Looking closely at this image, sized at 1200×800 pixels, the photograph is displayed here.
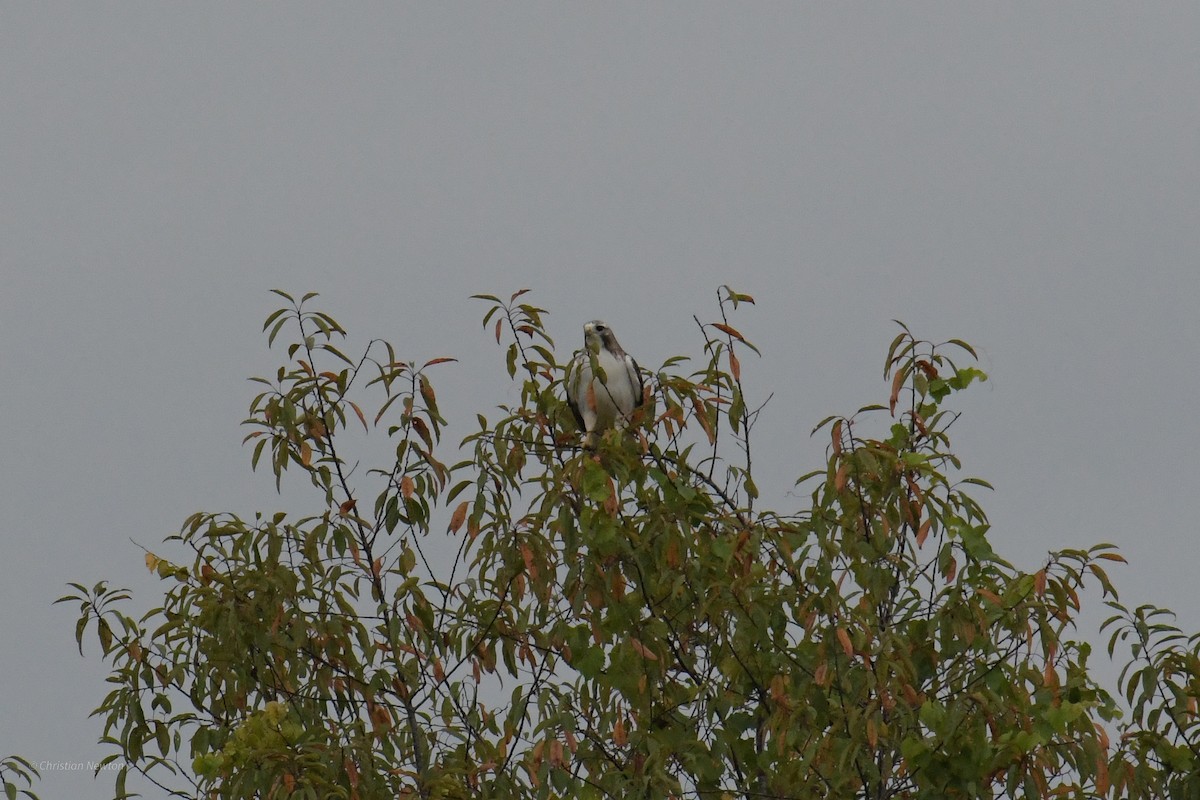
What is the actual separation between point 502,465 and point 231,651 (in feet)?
4.60

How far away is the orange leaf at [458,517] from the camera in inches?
320

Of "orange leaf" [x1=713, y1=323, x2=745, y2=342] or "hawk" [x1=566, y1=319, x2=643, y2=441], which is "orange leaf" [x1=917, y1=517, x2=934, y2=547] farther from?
"hawk" [x1=566, y1=319, x2=643, y2=441]

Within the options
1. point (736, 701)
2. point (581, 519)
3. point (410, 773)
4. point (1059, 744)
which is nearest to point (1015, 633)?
point (1059, 744)

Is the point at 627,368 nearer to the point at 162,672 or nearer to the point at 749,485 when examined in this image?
the point at 749,485

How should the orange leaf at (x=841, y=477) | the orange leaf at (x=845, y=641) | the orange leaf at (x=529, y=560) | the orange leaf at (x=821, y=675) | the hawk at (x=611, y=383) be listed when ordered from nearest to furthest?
1. the orange leaf at (x=845, y=641)
2. the orange leaf at (x=821, y=675)
3. the orange leaf at (x=841, y=477)
4. the orange leaf at (x=529, y=560)
5. the hawk at (x=611, y=383)

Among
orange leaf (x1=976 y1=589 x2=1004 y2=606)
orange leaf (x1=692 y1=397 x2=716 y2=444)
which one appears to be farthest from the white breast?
orange leaf (x1=976 y1=589 x2=1004 y2=606)

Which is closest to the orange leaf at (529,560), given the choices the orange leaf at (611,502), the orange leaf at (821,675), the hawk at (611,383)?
the orange leaf at (611,502)

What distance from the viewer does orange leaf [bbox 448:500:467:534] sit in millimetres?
8133

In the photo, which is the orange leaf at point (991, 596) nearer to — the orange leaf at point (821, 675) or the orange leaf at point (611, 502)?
the orange leaf at point (821, 675)

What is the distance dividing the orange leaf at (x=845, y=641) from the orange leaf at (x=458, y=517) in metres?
1.62

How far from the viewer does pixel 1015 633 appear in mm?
7699

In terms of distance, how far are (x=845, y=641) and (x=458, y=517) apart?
5.54ft

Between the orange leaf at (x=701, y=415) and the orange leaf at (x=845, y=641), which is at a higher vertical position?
the orange leaf at (x=701, y=415)

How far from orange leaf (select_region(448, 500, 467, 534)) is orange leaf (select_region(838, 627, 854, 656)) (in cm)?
162
